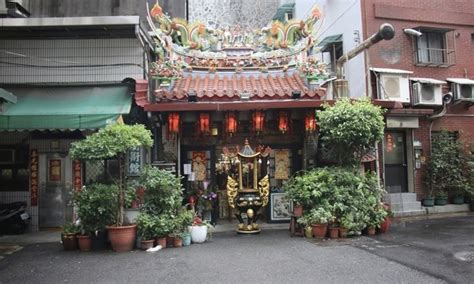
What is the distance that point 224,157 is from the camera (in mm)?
13305

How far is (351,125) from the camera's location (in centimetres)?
1032

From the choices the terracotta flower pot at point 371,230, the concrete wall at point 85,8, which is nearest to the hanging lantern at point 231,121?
the terracotta flower pot at point 371,230

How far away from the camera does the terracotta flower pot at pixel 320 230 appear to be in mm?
10297

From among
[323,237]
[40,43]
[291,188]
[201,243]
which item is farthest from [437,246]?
[40,43]

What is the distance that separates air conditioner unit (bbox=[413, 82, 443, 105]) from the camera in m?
14.8

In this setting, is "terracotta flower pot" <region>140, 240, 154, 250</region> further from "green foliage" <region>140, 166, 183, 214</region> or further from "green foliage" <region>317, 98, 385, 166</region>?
"green foliage" <region>317, 98, 385, 166</region>

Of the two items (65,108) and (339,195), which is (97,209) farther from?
(339,195)

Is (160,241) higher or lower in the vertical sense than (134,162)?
lower

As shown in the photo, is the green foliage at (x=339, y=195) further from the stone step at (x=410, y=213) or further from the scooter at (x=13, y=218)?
the scooter at (x=13, y=218)

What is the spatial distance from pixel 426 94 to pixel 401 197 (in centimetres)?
368

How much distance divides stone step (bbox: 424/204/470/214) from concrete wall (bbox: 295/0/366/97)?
4.57 metres

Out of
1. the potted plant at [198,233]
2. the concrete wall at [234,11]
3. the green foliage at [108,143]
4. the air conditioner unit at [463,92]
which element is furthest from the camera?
the concrete wall at [234,11]

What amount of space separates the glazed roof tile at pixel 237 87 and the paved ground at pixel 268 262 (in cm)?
388

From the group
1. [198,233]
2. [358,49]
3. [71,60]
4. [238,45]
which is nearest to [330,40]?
[358,49]
